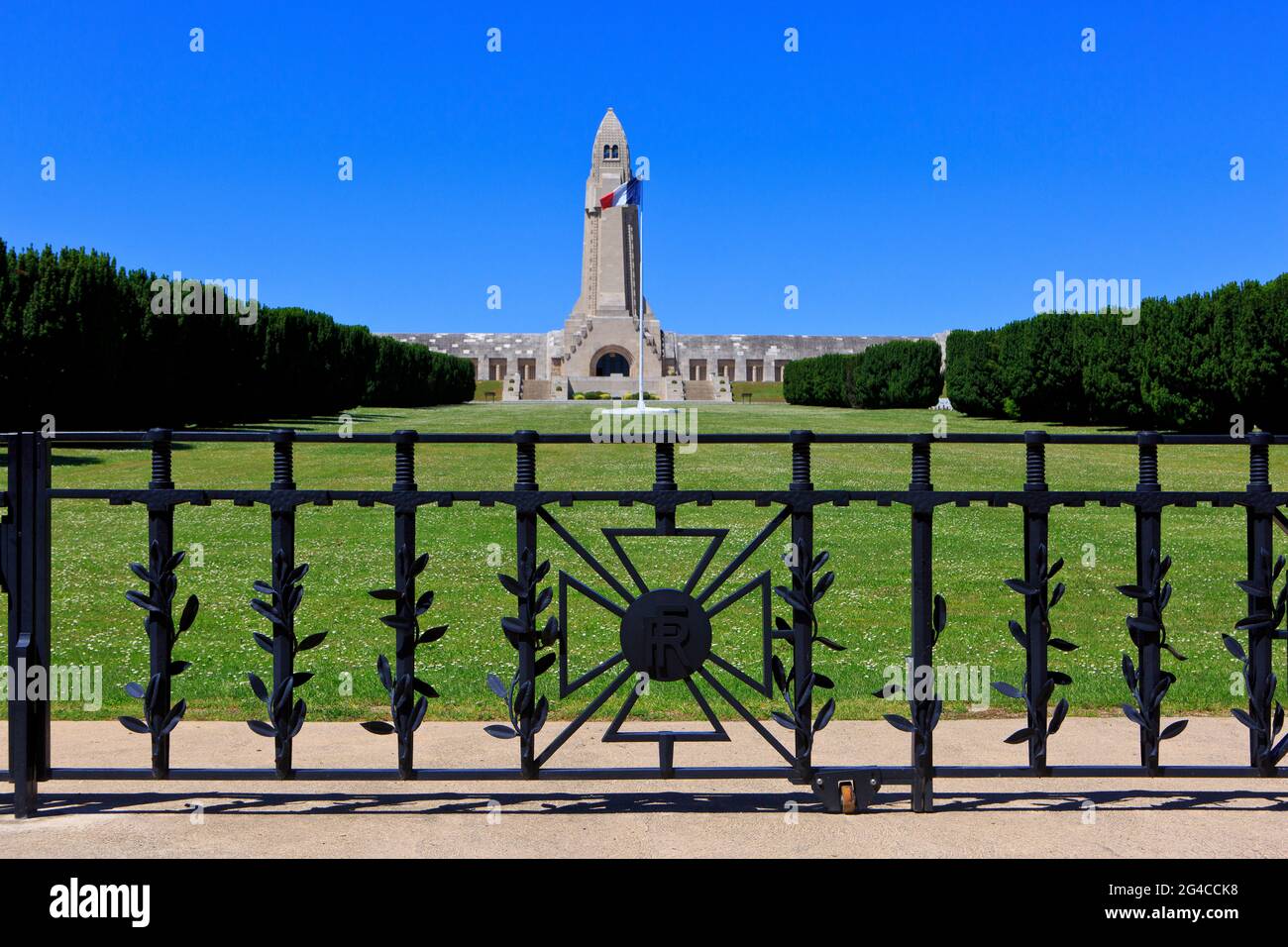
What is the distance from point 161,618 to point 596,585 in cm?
600

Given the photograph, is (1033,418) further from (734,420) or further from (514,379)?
(514,379)

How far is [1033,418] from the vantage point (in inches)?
1788

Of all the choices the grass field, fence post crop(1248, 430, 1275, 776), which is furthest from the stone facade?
fence post crop(1248, 430, 1275, 776)

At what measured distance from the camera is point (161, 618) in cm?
427

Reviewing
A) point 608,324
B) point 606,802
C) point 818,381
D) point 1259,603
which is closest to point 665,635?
point 606,802

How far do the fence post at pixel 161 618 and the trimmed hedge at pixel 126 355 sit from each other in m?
24.0

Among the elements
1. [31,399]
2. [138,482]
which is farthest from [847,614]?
[31,399]

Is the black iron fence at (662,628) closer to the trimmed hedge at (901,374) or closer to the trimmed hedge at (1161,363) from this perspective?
the trimmed hedge at (1161,363)

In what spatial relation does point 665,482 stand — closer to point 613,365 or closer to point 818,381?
point 818,381

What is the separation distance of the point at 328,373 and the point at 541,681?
43.0m

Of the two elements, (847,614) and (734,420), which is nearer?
(847,614)

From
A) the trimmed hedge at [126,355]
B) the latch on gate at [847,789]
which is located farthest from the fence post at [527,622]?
the trimmed hedge at [126,355]

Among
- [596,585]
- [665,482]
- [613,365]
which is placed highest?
[613,365]

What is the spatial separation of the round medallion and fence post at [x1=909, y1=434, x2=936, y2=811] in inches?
31.0
